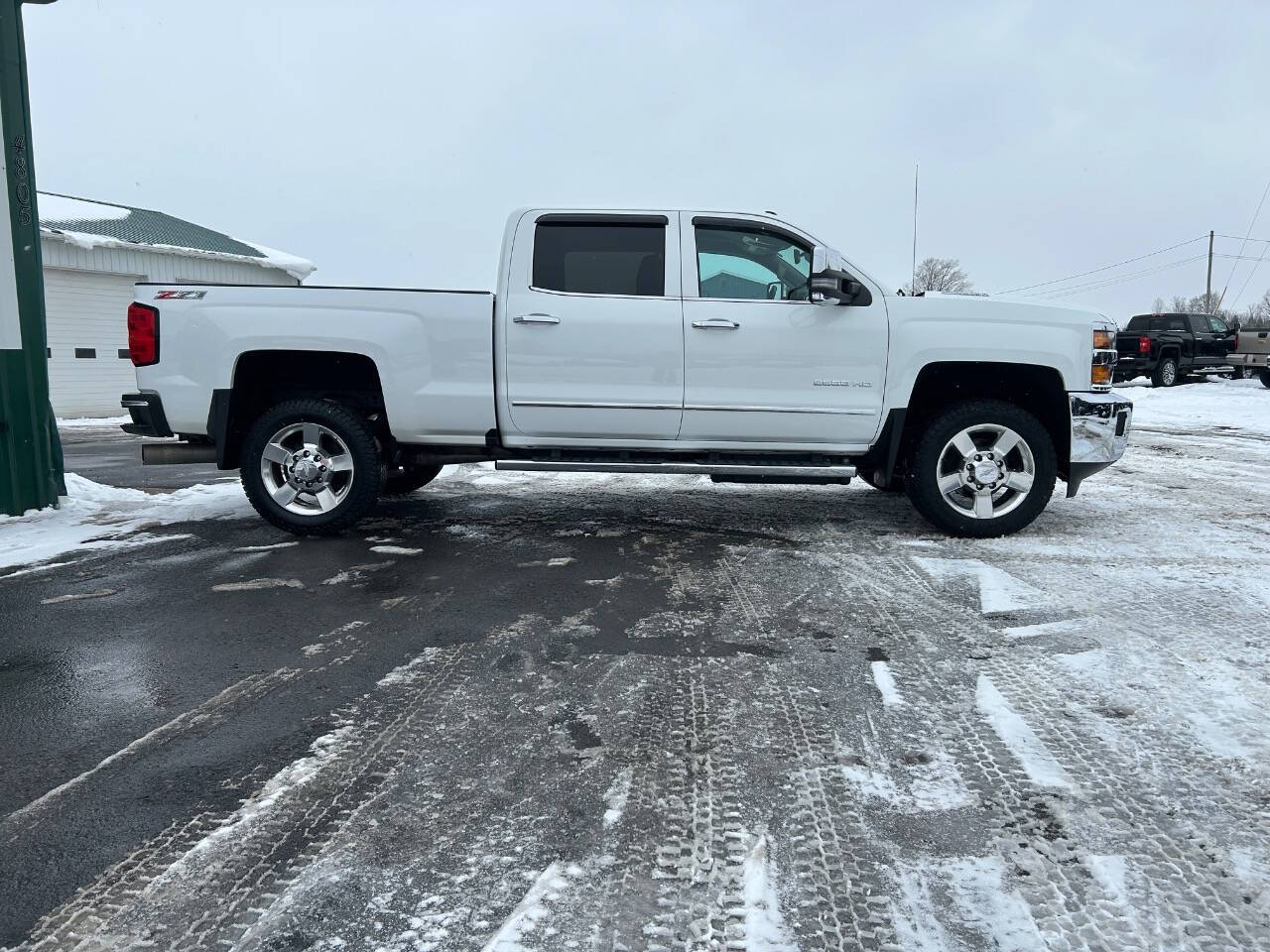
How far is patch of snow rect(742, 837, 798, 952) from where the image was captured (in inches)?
68.3

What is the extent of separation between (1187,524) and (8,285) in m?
8.49

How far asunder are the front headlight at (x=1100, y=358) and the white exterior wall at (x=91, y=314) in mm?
16589

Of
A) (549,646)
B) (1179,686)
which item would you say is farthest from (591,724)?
(1179,686)

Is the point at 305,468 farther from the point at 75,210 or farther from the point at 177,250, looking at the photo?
the point at 75,210

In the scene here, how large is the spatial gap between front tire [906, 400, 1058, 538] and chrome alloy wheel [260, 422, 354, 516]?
3725mm

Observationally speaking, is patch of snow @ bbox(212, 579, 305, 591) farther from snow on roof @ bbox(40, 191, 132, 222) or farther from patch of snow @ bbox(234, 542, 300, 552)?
snow on roof @ bbox(40, 191, 132, 222)

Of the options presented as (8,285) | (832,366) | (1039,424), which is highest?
(8,285)

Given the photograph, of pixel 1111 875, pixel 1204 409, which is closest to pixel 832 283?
pixel 1111 875

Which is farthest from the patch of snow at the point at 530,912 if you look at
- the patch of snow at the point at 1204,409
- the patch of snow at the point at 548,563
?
the patch of snow at the point at 1204,409

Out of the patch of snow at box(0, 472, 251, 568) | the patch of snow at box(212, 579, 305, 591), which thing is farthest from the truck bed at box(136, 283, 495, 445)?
the patch of snow at box(212, 579, 305, 591)

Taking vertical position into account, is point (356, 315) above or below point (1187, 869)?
above

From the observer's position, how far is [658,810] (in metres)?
2.24

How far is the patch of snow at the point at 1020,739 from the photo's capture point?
2398 millimetres

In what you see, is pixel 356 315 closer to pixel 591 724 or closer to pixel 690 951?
pixel 591 724
